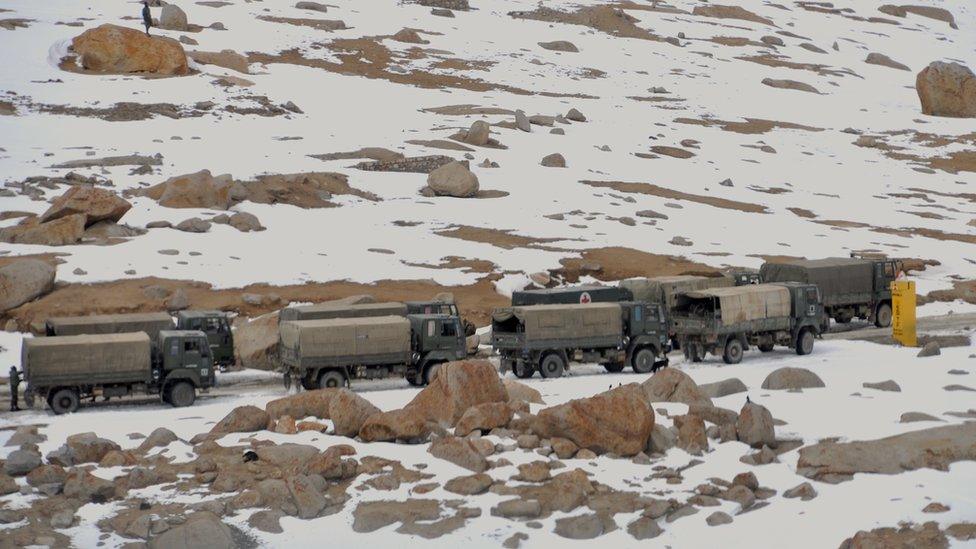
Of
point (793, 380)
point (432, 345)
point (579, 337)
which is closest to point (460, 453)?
point (793, 380)

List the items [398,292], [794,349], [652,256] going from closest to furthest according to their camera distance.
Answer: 1. [794,349]
2. [398,292]
3. [652,256]

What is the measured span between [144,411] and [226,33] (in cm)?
7108

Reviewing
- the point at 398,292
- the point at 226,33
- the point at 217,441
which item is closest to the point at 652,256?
the point at 398,292

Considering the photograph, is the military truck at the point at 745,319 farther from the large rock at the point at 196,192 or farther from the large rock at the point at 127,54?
the large rock at the point at 127,54

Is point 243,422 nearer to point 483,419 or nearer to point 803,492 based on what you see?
point 483,419

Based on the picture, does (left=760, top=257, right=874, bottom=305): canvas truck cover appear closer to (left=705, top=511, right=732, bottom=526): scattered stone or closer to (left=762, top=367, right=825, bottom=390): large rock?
(left=762, top=367, right=825, bottom=390): large rock

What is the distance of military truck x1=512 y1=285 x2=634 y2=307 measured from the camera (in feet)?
128

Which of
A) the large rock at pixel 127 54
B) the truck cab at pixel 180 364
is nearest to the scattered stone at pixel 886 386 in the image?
the truck cab at pixel 180 364

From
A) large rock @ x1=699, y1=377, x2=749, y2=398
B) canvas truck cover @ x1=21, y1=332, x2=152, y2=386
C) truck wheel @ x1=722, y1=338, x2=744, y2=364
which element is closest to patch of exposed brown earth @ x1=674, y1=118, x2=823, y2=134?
truck wheel @ x1=722, y1=338, x2=744, y2=364

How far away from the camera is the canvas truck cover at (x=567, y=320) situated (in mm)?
34031

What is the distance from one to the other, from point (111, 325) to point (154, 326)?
4.56 feet

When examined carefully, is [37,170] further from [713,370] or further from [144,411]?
[713,370]

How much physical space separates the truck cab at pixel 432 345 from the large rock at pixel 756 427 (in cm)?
1247

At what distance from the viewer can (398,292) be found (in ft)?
153
